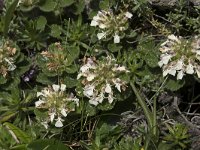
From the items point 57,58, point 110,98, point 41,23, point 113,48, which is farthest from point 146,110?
point 41,23

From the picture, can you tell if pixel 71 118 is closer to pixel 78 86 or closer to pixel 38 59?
pixel 78 86

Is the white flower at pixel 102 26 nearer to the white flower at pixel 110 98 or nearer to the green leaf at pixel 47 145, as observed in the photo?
the white flower at pixel 110 98

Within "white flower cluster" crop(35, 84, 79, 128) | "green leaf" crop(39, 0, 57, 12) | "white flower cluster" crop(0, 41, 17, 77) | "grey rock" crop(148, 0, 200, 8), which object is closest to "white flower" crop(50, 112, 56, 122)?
"white flower cluster" crop(35, 84, 79, 128)

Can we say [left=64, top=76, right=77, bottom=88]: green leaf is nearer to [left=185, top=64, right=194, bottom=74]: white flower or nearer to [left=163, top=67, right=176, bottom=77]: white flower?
[left=163, top=67, right=176, bottom=77]: white flower

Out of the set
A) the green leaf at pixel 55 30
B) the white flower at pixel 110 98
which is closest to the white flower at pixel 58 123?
the white flower at pixel 110 98

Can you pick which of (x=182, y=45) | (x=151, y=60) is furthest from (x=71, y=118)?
(x=182, y=45)

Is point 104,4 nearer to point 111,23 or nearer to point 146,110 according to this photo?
point 111,23
